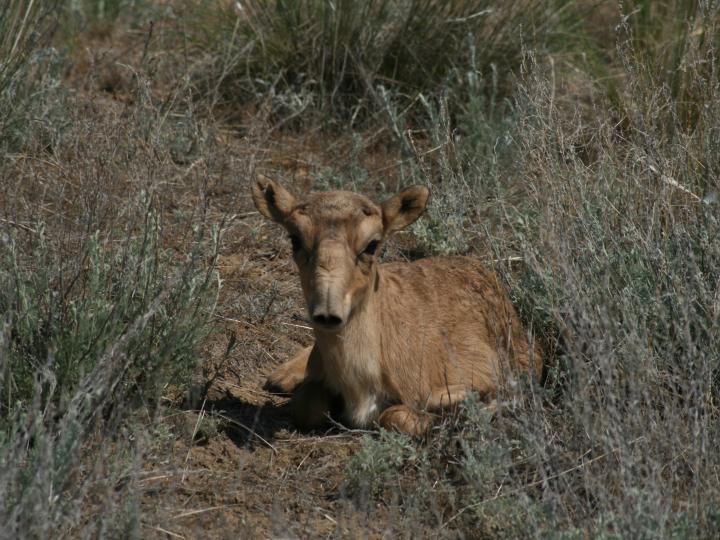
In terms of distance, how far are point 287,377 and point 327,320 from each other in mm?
1440

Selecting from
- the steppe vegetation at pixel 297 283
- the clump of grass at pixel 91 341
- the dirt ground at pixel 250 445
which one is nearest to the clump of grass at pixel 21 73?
the steppe vegetation at pixel 297 283

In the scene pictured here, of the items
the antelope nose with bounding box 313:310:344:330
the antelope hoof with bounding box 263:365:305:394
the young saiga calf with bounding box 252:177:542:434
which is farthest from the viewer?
the antelope hoof with bounding box 263:365:305:394

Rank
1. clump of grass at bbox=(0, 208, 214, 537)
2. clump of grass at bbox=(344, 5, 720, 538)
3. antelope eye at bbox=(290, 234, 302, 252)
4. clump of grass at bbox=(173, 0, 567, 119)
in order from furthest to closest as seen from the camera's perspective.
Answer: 1. clump of grass at bbox=(173, 0, 567, 119)
2. antelope eye at bbox=(290, 234, 302, 252)
3. clump of grass at bbox=(0, 208, 214, 537)
4. clump of grass at bbox=(344, 5, 720, 538)

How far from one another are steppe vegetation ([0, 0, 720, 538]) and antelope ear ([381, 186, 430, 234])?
2.14 ft

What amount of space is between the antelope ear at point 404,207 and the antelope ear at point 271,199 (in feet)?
1.81

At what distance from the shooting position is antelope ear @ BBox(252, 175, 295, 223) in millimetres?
6395

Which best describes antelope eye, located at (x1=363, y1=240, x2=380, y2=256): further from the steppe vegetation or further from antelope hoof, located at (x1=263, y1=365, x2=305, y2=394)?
antelope hoof, located at (x1=263, y1=365, x2=305, y2=394)

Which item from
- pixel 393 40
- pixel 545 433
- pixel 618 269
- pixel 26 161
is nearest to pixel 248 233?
pixel 26 161

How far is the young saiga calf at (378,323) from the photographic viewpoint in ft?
19.5

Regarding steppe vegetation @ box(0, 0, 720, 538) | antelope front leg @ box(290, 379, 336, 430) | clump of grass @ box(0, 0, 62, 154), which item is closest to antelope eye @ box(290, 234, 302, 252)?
steppe vegetation @ box(0, 0, 720, 538)

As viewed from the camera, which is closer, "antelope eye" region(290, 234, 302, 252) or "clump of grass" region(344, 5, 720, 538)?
"clump of grass" region(344, 5, 720, 538)

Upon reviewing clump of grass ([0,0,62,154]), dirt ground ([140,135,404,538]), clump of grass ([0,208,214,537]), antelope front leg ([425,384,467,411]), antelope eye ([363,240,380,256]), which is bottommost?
dirt ground ([140,135,404,538])

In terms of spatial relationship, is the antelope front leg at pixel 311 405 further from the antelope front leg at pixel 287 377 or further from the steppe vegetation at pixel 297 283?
the antelope front leg at pixel 287 377

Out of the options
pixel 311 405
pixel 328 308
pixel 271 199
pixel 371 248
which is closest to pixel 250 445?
pixel 311 405
